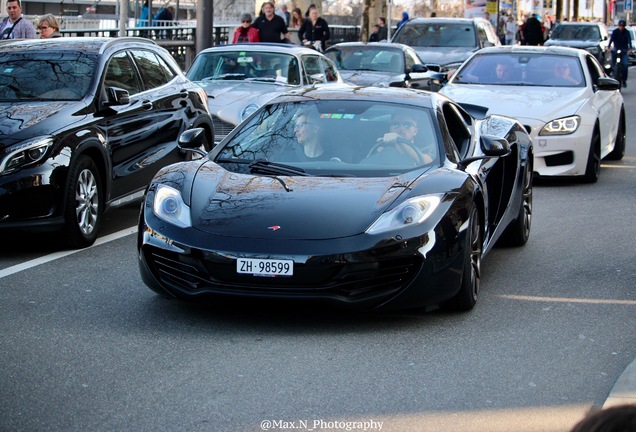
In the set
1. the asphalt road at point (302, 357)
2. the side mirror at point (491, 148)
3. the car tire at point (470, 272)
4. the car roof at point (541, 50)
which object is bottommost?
the asphalt road at point (302, 357)

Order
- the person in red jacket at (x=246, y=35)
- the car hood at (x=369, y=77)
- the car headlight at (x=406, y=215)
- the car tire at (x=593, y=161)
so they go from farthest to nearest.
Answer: the person in red jacket at (x=246, y=35)
the car hood at (x=369, y=77)
the car tire at (x=593, y=161)
the car headlight at (x=406, y=215)

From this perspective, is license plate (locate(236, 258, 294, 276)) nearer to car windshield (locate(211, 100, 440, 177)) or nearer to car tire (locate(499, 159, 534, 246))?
car windshield (locate(211, 100, 440, 177))

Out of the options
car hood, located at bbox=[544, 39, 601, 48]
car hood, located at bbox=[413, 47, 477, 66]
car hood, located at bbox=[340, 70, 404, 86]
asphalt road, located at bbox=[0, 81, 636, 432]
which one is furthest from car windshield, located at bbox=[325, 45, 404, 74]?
car hood, located at bbox=[544, 39, 601, 48]

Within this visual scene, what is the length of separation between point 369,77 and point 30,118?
38.4 feet

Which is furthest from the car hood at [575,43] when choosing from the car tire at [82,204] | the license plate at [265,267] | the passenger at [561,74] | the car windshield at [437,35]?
the license plate at [265,267]

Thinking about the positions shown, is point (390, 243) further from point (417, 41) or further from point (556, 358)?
point (417, 41)

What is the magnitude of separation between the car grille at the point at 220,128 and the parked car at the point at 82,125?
2.73 metres

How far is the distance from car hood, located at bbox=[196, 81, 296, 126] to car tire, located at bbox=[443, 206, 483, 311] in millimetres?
7736

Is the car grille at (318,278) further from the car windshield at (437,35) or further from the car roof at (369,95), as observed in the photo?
the car windshield at (437,35)

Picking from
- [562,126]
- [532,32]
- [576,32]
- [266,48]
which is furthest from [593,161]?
[532,32]

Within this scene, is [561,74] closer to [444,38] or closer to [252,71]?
[252,71]

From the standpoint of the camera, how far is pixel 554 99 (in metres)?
13.6

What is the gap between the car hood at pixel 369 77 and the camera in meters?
19.8

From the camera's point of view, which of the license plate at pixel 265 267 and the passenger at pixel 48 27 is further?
the passenger at pixel 48 27
